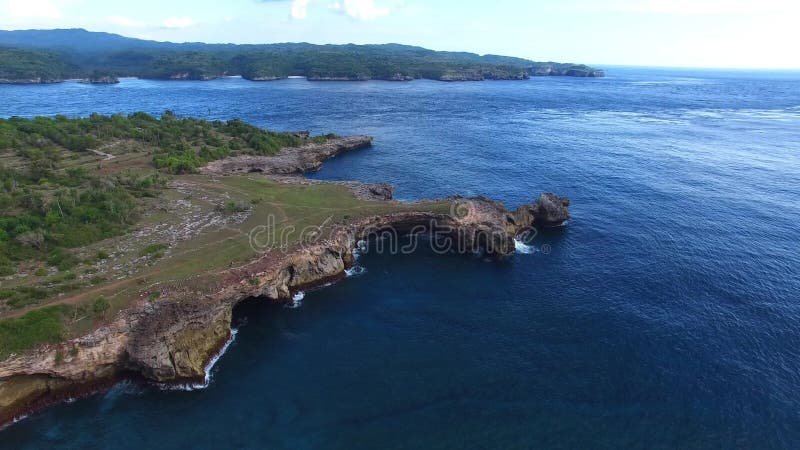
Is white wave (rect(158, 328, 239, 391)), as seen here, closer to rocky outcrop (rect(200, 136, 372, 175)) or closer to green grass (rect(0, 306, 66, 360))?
green grass (rect(0, 306, 66, 360))

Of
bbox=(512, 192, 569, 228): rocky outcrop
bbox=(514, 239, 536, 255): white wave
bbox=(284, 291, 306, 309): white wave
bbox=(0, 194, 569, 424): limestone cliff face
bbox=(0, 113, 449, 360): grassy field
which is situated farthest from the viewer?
bbox=(512, 192, 569, 228): rocky outcrop

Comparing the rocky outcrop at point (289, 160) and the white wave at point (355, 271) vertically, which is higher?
the rocky outcrop at point (289, 160)

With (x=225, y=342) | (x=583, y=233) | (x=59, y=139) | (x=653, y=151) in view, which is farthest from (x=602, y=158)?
(x=59, y=139)

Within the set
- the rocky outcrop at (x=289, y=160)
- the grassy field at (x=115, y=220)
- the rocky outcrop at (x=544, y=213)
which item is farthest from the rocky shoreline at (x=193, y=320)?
the rocky outcrop at (x=289, y=160)

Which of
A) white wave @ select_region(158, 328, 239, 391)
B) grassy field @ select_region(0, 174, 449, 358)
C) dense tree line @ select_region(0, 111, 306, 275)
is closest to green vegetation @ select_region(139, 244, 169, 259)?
grassy field @ select_region(0, 174, 449, 358)

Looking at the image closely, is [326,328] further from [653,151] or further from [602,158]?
[653,151]

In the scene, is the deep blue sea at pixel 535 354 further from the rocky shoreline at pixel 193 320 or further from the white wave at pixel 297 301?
the rocky shoreline at pixel 193 320
